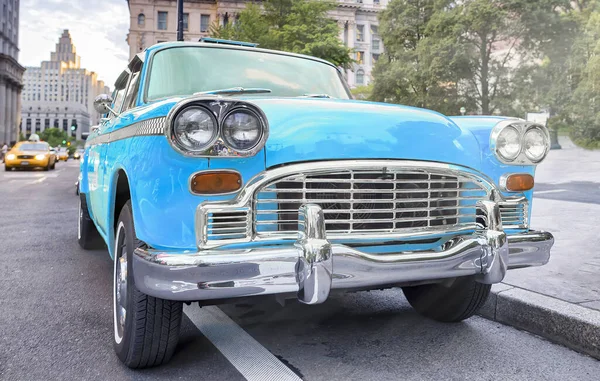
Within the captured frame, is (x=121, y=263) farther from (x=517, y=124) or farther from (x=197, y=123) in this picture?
(x=517, y=124)

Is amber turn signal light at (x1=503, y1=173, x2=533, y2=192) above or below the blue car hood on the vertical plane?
below

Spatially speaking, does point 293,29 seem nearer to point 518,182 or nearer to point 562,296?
point 562,296

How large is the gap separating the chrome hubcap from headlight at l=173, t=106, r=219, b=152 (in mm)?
798

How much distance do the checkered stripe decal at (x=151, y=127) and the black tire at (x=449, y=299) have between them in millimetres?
1919

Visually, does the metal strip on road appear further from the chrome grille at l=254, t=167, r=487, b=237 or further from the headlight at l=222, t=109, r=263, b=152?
the headlight at l=222, t=109, r=263, b=152

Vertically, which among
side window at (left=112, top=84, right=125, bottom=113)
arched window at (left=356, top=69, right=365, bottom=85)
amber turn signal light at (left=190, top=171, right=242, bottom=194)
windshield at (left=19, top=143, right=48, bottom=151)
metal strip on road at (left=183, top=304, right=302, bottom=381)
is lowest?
metal strip on road at (left=183, top=304, right=302, bottom=381)

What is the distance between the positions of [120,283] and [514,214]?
87.1 inches

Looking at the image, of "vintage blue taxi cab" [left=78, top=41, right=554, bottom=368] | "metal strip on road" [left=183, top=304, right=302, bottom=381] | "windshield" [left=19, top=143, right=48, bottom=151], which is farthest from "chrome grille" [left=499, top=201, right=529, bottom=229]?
"windshield" [left=19, top=143, right=48, bottom=151]

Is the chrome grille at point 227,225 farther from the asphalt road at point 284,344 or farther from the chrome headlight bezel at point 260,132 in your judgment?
the asphalt road at point 284,344

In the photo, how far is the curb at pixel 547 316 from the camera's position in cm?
324

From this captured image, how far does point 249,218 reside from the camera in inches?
96.7

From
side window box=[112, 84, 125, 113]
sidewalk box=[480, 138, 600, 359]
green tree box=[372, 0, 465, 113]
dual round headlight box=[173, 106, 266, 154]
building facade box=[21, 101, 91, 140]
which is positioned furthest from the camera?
building facade box=[21, 101, 91, 140]

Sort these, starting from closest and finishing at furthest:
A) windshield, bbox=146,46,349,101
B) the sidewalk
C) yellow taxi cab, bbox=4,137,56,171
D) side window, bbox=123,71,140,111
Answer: the sidewalk → windshield, bbox=146,46,349,101 → side window, bbox=123,71,140,111 → yellow taxi cab, bbox=4,137,56,171

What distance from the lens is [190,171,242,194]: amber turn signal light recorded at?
7.98ft
